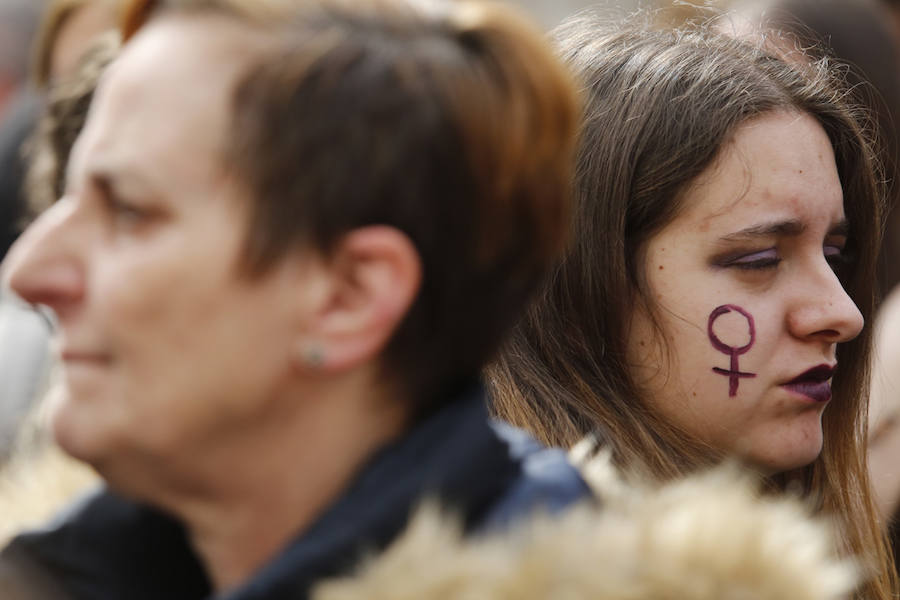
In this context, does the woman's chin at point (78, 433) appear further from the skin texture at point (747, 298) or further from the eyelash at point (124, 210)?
the skin texture at point (747, 298)

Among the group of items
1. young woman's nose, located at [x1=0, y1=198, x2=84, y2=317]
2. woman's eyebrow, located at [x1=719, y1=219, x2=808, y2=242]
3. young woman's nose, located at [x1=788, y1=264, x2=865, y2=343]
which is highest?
young woman's nose, located at [x1=0, y1=198, x2=84, y2=317]

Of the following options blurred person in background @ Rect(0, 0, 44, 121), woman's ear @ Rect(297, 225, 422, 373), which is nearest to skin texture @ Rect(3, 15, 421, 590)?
woman's ear @ Rect(297, 225, 422, 373)

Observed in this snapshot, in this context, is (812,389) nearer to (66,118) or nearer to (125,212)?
(125,212)

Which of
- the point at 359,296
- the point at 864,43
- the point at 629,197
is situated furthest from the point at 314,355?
the point at 864,43

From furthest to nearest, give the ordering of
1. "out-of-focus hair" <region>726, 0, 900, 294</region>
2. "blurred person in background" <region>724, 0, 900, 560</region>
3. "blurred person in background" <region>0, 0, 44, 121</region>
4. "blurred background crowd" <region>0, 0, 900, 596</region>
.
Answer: "blurred person in background" <region>0, 0, 44, 121</region>
"out-of-focus hair" <region>726, 0, 900, 294</region>
"blurred person in background" <region>724, 0, 900, 560</region>
"blurred background crowd" <region>0, 0, 900, 596</region>

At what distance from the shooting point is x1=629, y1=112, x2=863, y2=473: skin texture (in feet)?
7.36

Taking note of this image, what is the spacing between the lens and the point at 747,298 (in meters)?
2.25

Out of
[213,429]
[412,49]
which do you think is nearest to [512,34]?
[412,49]

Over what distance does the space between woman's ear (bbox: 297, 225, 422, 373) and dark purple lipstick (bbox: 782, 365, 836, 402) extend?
44.2 inches

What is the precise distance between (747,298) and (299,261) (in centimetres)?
112

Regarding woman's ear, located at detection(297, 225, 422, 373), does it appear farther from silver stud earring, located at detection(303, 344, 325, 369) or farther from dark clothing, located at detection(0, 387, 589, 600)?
dark clothing, located at detection(0, 387, 589, 600)

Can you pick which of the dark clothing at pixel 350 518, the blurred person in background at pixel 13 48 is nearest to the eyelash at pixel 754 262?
the dark clothing at pixel 350 518

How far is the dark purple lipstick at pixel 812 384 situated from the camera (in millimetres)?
2299

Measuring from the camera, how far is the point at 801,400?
7.51 feet
